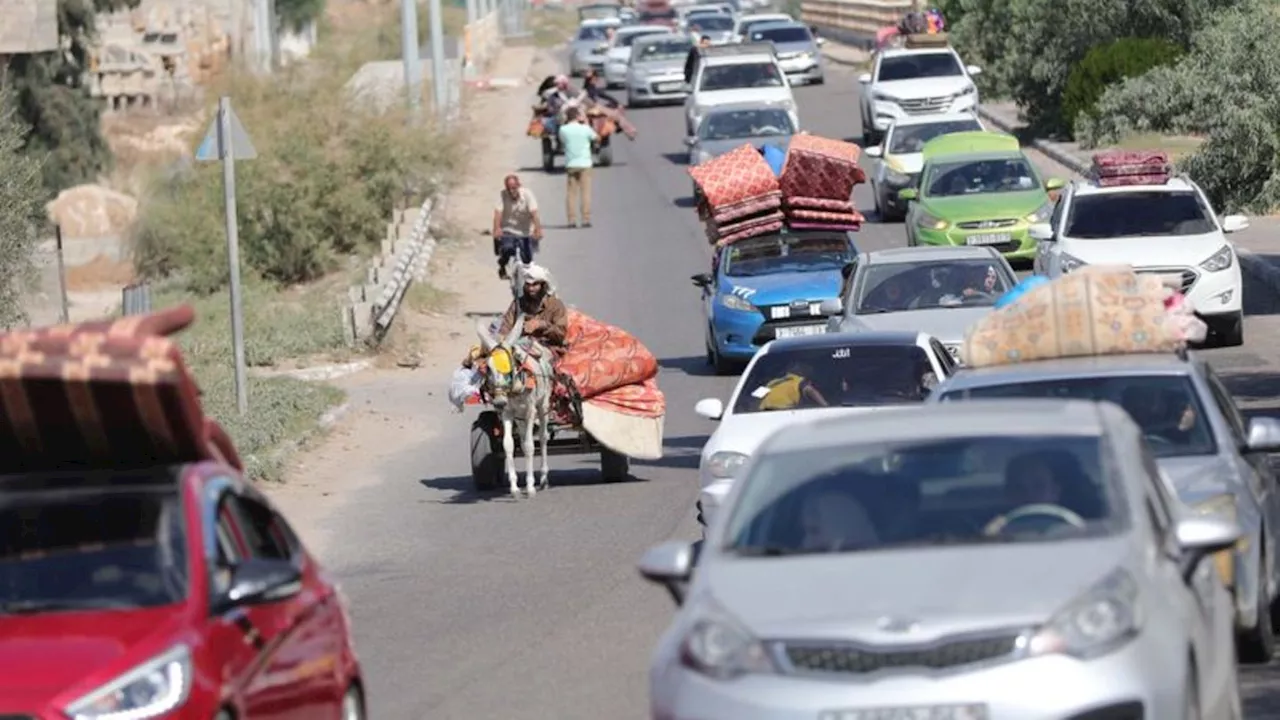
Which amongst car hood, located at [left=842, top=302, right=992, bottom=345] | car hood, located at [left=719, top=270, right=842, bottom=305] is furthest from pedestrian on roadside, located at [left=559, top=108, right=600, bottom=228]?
car hood, located at [left=842, top=302, right=992, bottom=345]

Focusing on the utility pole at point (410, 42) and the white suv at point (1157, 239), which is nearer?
the white suv at point (1157, 239)

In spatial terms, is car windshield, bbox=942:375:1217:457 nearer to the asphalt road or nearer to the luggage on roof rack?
the asphalt road

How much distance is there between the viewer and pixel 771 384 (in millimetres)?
17500

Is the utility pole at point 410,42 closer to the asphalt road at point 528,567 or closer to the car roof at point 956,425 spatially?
the asphalt road at point 528,567

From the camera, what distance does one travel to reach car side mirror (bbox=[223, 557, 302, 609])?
8.56m

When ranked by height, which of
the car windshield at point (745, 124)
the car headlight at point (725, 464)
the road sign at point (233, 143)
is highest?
the road sign at point (233, 143)

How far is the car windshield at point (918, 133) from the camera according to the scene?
40156 mm

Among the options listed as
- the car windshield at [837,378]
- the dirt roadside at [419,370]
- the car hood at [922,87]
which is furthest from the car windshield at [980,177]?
the car windshield at [837,378]

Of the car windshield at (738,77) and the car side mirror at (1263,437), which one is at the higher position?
the car side mirror at (1263,437)

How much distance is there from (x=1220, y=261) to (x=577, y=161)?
1681cm

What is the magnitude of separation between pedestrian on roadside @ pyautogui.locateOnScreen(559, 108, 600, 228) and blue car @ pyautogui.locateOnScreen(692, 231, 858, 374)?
12173mm

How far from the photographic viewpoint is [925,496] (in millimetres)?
8828

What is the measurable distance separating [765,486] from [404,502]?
12.2 metres

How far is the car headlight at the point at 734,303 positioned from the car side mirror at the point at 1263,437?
16375mm
